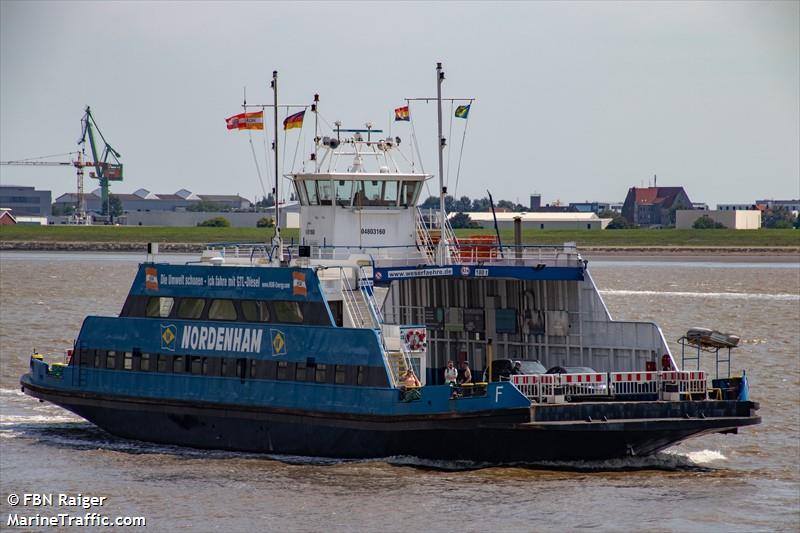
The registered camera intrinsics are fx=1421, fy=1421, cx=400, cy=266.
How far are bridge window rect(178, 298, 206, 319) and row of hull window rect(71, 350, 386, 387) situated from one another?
0.90m

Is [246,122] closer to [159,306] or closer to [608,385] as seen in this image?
[159,306]

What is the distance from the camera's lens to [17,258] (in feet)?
377

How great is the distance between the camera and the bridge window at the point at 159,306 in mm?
30644

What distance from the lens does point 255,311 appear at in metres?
29.2

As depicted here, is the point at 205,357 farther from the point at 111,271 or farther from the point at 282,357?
the point at 111,271

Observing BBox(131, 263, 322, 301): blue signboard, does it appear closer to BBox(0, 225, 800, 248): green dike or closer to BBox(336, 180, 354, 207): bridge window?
BBox(336, 180, 354, 207): bridge window

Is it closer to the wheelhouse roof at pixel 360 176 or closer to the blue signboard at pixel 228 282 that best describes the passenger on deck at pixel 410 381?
the blue signboard at pixel 228 282

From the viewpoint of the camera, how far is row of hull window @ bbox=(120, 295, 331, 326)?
92.9ft

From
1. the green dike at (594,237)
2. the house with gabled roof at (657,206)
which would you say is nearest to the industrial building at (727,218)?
the green dike at (594,237)

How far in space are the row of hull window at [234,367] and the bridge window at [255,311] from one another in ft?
2.79

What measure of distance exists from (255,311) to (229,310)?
0.73 m

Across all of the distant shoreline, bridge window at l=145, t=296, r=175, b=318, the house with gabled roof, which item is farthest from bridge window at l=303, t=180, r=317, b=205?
the house with gabled roof

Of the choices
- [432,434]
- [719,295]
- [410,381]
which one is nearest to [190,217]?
[719,295]

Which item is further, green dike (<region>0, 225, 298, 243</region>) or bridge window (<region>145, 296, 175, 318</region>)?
green dike (<region>0, 225, 298, 243</region>)
